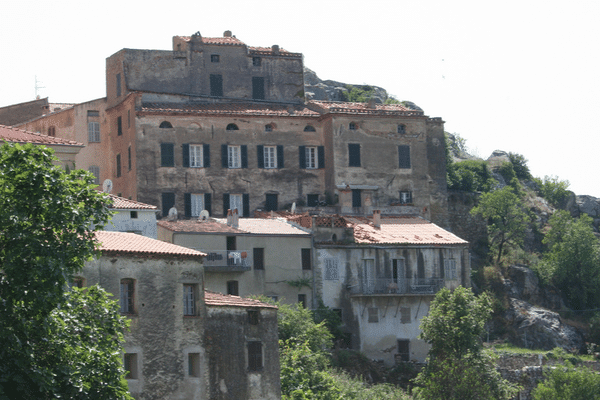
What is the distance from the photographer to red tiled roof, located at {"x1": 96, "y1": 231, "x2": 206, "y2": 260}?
39.5m

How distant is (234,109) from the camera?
68.9m

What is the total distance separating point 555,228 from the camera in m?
81.9

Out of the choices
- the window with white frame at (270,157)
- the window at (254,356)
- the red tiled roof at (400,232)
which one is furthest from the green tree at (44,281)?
the window with white frame at (270,157)

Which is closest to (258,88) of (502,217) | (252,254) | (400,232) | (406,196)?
(406,196)

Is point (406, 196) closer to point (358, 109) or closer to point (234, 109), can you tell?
point (358, 109)

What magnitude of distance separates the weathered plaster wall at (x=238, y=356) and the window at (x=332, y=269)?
15370 millimetres

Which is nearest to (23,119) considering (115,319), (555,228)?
(555,228)

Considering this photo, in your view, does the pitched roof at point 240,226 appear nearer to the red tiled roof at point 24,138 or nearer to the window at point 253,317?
the red tiled roof at point 24,138

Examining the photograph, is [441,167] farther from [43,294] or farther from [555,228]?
[43,294]

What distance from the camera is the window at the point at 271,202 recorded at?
67625 millimetres

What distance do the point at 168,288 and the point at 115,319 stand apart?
6.90 metres

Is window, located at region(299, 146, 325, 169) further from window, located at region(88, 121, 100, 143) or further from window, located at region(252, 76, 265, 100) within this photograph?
window, located at region(88, 121, 100, 143)

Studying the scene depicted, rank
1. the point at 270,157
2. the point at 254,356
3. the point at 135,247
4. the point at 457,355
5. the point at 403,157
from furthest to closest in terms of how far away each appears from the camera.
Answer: the point at 403,157, the point at 270,157, the point at 457,355, the point at 254,356, the point at 135,247

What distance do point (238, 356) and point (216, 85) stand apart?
32.7m
